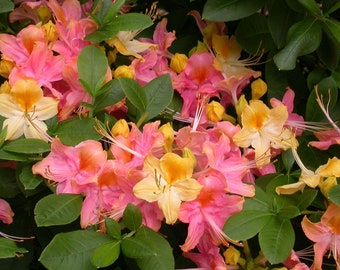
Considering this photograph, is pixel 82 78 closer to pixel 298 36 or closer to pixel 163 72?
pixel 163 72

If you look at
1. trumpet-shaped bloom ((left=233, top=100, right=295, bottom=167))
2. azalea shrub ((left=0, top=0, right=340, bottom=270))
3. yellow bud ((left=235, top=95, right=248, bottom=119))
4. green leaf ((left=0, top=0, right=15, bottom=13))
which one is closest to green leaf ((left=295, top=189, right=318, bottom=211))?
azalea shrub ((left=0, top=0, right=340, bottom=270))

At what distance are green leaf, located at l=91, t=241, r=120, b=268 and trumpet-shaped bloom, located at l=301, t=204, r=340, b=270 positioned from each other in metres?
0.32

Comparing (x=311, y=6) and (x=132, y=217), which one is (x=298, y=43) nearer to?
(x=311, y=6)

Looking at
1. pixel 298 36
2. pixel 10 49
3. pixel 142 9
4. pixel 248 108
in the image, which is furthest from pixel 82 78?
pixel 142 9

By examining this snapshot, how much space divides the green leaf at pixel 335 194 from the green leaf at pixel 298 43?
0.27 metres

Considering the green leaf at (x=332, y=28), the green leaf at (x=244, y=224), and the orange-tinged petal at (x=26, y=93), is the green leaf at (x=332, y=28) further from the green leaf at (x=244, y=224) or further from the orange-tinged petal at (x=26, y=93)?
the orange-tinged petal at (x=26, y=93)

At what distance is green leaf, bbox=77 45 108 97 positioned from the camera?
119 cm

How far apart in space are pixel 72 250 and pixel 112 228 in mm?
71

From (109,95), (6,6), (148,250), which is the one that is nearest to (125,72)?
(109,95)

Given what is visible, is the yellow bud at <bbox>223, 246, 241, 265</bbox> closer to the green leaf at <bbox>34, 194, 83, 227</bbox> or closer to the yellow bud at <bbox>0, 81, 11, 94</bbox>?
the green leaf at <bbox>34, 194, 83, 227</bbox>

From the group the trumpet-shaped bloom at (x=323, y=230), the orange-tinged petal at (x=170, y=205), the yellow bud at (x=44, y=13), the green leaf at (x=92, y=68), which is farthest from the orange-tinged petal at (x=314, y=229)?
the yellow bud at (x=44, y=13)

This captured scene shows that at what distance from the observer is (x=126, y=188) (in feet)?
3.52

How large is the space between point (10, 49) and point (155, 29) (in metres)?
0.35

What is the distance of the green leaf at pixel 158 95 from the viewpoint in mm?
1210
